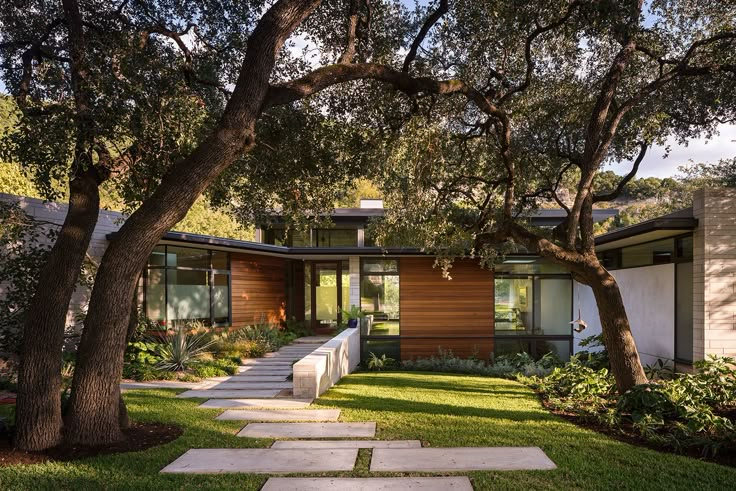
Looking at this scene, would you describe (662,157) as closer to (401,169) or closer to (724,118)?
(724,118)

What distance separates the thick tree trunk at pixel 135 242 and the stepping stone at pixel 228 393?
3242 mm

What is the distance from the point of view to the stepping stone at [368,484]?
14.1 ft

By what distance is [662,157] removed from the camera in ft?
32.7

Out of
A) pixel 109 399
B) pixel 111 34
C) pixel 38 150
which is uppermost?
pixel 111 34

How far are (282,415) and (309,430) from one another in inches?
37.7

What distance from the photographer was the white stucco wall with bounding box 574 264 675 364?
400 inches

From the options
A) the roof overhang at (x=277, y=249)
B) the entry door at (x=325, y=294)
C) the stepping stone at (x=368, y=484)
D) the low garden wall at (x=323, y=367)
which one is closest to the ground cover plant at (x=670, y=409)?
the stepping stone at (x=368, y=484)

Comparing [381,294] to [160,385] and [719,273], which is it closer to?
[160,385]

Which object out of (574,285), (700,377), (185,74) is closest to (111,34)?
(185,74)

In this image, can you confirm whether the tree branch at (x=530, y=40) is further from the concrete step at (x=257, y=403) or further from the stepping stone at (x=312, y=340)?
the stepping stone at (x=312, y=340)

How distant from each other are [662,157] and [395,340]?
26.2 feet

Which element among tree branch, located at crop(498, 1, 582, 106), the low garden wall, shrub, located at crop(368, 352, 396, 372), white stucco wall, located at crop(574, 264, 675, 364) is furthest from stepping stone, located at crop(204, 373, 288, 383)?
white stucco wall, located at crop(574, 264, 675, 364)

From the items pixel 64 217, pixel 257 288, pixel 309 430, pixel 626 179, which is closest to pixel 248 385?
pixel 309 430

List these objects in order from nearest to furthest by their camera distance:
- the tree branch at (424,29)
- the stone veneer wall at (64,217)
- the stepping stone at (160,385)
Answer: the tree branch at (424,29) → the stepping stone at (160,385) → the stone veneer wall at (64,217)
